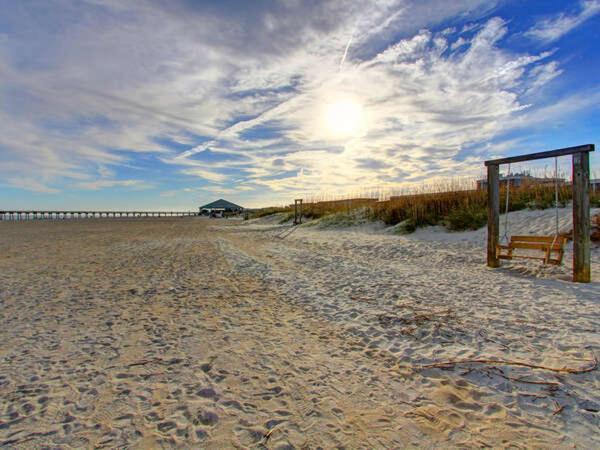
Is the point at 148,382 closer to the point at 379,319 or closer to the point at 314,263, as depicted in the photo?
the point at 379,319

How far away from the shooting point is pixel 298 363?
3367 mm

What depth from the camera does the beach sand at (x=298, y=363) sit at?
7.68ft

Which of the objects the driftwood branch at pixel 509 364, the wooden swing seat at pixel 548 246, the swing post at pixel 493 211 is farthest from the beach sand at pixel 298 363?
the swing post at pixel 493 211

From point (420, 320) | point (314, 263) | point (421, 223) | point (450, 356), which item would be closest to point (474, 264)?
point (314, 263)

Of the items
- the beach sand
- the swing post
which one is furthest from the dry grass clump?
the beach sand

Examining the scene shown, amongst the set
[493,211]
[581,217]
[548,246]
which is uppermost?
[493,211]

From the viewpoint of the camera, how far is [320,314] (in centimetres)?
495

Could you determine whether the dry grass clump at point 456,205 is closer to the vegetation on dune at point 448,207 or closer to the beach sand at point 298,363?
the vegetation on dune at point 448,207

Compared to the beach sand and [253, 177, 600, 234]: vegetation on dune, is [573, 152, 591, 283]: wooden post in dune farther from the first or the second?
[253, 177, 600, 234]: vegetation on dune

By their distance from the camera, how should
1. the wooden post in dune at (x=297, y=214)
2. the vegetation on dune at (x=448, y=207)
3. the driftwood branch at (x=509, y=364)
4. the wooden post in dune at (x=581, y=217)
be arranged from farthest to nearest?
the wooden post in dune at (x=297, y=214) → the vegetation on dune at (x=448, y=207) → the wooden post in dune at (x=581, y=217) → the driftwood branch at (x=509, y=364)

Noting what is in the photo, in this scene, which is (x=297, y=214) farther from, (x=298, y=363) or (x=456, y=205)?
(x=298, y=363)

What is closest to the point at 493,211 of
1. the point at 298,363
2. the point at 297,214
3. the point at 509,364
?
the point at 509,364

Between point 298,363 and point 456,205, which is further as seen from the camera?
point 456,205

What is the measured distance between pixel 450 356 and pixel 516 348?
714mm
